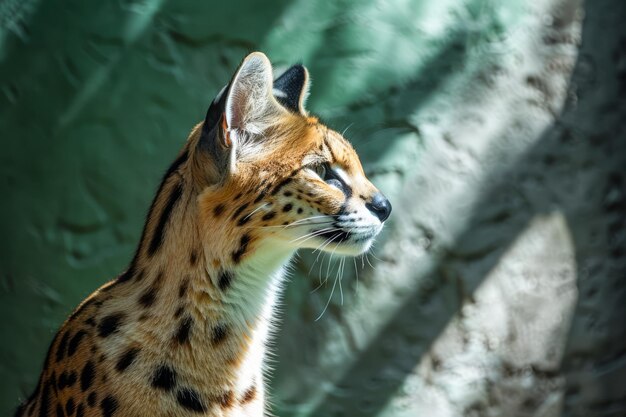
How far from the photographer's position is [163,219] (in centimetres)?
327

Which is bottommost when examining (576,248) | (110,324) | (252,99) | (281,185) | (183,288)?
(576,248)

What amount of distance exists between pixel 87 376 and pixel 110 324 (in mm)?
192

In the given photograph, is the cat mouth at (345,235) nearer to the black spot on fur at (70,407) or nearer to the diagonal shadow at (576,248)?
the black spot on fur at (70,407)

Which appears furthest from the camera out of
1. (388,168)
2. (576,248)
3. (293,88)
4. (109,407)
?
(576,248)

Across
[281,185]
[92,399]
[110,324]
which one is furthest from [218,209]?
[92,399]

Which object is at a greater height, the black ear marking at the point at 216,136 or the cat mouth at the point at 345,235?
the black ear marking at the point at 216,136

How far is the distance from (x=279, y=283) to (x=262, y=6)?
2129 millimetres

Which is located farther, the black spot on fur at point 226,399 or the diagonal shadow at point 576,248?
the diagonal shadow at point 576,248

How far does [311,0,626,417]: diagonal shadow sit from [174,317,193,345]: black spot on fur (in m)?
2.14

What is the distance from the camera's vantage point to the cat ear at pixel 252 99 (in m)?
3.03

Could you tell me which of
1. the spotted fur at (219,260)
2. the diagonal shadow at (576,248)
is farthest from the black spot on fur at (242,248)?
the diagonal shadow at (576,248)

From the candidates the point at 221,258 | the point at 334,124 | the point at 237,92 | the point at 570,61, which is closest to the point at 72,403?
the point at 221,258

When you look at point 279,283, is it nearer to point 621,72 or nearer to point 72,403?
point 72,403

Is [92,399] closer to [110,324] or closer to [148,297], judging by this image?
[110,324]
